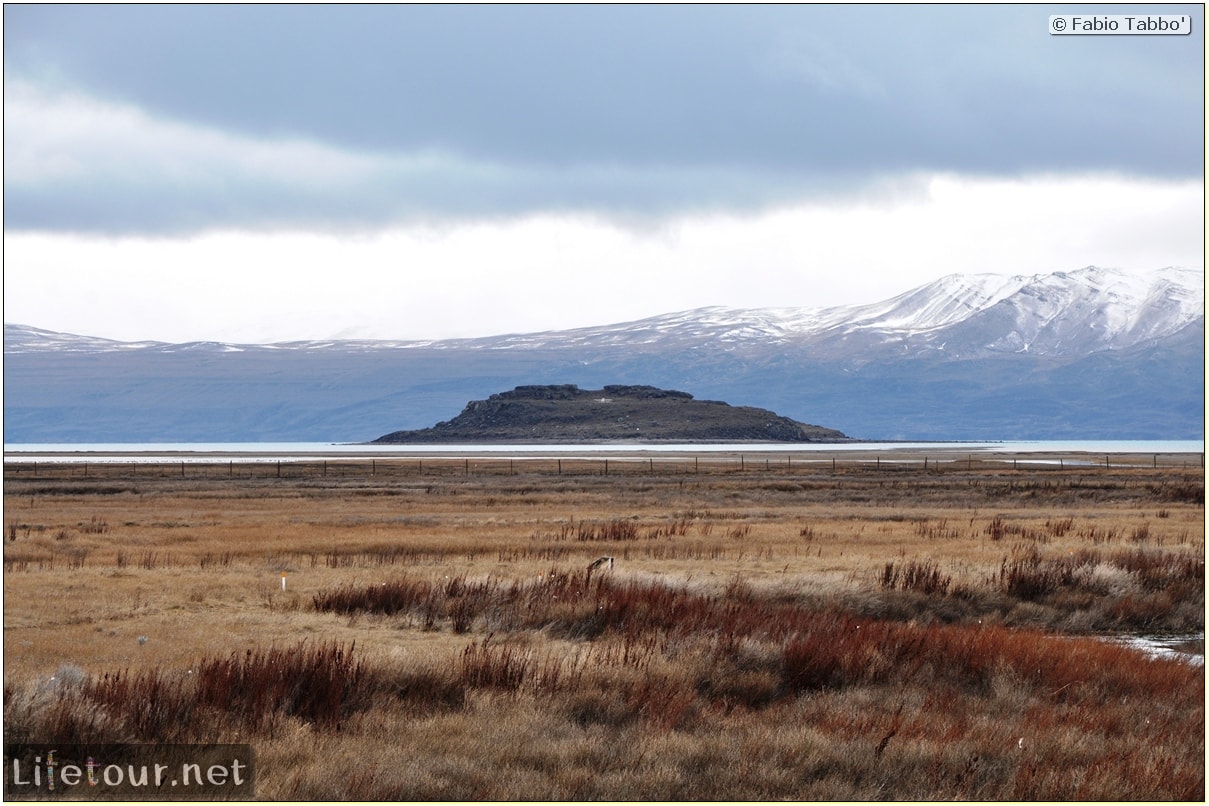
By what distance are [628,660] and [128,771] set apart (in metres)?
7.24

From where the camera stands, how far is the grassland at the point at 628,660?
12.6 meters

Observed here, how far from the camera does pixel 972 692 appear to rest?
1722 cm

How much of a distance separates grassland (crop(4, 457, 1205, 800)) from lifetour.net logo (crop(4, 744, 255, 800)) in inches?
8.6

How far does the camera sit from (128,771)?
11898 mm

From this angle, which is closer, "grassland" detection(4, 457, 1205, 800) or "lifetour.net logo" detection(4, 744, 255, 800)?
"lifetour.net logo" detection(4, 744, 255, 800)

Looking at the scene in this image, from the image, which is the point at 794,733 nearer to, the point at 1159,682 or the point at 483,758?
the point at 483,758

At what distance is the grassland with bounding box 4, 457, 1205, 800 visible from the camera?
41.5 feet

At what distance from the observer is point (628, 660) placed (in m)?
16.9

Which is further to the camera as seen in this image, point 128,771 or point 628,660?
point 628,660

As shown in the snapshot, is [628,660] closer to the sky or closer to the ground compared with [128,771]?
closer to the sky

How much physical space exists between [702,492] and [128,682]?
57677 millimetres

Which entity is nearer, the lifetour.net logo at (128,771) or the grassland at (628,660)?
the lifetour.net logo at (128,771)

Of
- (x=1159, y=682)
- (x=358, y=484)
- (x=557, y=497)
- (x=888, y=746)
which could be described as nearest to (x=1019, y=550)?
(x=1159, y=682)

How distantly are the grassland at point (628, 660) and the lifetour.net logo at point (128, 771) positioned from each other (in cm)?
22
